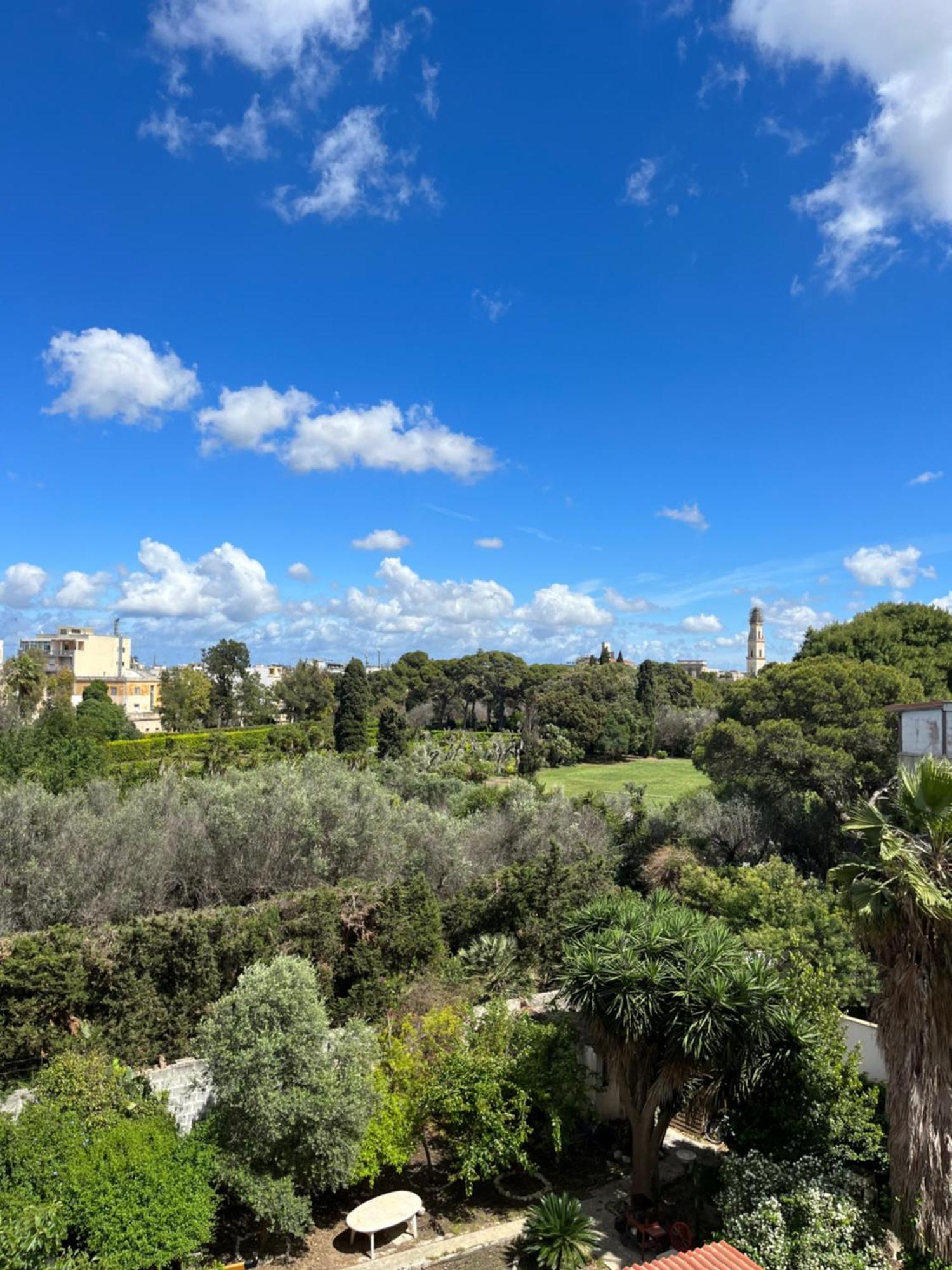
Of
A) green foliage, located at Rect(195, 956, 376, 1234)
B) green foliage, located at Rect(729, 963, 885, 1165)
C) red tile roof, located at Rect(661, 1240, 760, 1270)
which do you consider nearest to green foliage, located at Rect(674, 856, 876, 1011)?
green foliage, located at Rect(729, 963, 885, 1165)

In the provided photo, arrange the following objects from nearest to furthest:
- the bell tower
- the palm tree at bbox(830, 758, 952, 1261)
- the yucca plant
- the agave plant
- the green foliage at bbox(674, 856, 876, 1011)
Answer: the palm tree at bbox(830, 758, 952, 1261), the yucca plant, the green foliage at bbox(674, 856, 876, 1011), the agave plant, the bell tower

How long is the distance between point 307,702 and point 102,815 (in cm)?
4755

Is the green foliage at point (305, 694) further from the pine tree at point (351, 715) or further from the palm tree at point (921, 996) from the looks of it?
the palm tree at point (921, 996)

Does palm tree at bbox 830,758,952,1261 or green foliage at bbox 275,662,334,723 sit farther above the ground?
green foliage at bbox 275,662,334,723

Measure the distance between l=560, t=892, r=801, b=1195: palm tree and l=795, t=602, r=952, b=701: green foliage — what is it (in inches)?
783

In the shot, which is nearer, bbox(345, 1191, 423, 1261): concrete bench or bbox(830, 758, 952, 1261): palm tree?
bbox(830, 758, 952, 1261): palm tree

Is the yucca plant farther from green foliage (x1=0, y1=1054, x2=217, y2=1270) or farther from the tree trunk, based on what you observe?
green foliage (x1=0, y1=1054, x2=217, y2=1270)

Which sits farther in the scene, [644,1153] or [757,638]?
[757,638]

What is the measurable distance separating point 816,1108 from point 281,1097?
624 cm

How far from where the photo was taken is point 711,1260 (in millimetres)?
7406

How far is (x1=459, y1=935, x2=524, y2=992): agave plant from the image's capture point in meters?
15.1

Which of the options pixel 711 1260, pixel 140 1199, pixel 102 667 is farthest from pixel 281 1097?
pixel 102 667

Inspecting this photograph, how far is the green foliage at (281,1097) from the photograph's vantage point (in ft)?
29.9

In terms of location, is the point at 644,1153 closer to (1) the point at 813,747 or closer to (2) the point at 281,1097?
(2) the point at 281,1097
